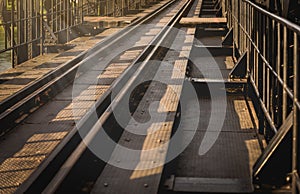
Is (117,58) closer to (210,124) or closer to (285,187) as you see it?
(210,124)

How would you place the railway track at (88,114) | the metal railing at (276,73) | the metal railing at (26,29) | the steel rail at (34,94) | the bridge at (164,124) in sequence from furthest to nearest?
the metal railing at (26,29) → the steel rail at (34,94) → the railway track at (88,114) → the bridge at (164,124) → the metal railing at (276,73)

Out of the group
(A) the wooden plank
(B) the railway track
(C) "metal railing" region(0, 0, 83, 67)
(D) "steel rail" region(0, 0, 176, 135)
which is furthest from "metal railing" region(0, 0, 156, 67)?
(A) the wooden plank

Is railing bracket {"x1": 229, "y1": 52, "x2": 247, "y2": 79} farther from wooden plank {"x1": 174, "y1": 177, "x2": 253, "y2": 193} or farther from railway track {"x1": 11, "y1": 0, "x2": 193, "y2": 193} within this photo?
wooden plank {"x1": 174, "y1": 177, "x2": 253, "y2": 193}

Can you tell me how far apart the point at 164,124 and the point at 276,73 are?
4.07 feet

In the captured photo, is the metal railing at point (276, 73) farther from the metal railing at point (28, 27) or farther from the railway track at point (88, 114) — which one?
the metal railing at point (28, 27)

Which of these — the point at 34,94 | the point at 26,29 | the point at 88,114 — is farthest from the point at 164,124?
the point at 26,29

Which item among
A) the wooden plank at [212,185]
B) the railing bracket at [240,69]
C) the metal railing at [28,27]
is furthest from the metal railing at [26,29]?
the wooden plank at [212,185]

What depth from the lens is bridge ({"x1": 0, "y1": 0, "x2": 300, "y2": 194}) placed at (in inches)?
146

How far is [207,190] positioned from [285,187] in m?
0.54

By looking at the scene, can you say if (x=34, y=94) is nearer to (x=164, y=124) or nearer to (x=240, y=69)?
(x=164, y=124)

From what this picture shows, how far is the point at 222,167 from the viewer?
428 centimetres

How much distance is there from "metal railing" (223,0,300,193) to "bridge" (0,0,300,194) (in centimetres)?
1

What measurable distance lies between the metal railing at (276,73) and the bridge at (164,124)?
11mm

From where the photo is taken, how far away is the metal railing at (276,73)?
10.2 feet
